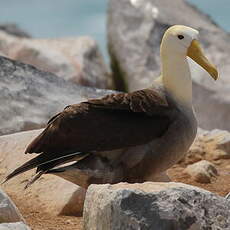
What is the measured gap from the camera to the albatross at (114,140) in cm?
499

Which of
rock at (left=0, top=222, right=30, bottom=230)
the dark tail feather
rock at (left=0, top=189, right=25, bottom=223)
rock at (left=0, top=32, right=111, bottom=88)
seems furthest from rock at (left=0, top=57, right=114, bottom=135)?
rock at (left=0, top=32, right=111, bottom=88)

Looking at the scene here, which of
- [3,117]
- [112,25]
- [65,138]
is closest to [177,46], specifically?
[65,138]

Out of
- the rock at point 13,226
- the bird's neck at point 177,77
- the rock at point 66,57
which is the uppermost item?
the rock at point 13,226

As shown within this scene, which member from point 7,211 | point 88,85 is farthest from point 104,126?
point 88,85

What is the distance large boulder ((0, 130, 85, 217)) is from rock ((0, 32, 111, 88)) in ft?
25.5

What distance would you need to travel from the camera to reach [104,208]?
3564 mm

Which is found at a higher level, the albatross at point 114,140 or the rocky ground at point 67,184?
the albatross at point 114,140

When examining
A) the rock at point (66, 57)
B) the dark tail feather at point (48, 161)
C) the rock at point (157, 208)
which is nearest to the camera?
the rock at point (157, 208)

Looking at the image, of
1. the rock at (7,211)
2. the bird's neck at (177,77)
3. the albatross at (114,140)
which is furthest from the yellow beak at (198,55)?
the rock at (7,211)

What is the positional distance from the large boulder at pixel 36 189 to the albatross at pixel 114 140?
1.53 ft

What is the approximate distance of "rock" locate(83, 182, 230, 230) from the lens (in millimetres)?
3486

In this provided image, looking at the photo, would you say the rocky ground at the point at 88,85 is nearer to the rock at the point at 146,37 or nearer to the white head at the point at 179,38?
the rock at the point at 146,37

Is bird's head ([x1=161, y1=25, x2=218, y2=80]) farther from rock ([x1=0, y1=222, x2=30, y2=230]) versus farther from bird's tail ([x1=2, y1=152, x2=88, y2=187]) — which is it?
rock ([x1=0, y1=222, x2=30, y2=230])

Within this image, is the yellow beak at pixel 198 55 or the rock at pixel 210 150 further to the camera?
the rock at pixel 210 150
